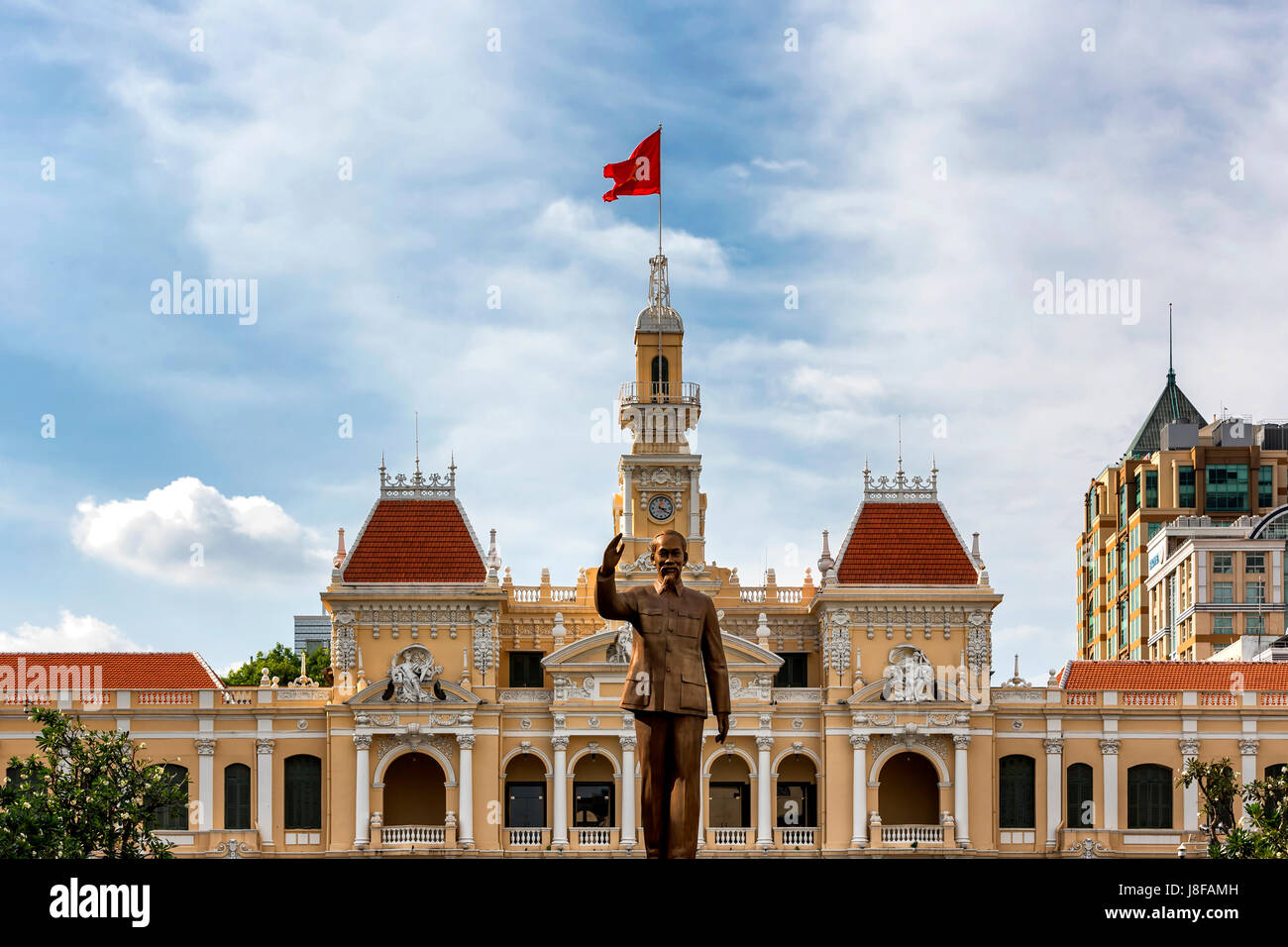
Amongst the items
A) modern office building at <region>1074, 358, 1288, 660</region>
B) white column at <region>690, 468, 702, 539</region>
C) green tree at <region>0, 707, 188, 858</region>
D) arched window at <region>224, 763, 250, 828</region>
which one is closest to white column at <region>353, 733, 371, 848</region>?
arched window at <region>224, 763, 250, 828</region>

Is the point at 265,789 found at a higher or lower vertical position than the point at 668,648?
lower

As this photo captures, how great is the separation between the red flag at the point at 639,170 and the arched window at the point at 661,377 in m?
8.74

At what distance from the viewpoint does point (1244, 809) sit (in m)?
71.8

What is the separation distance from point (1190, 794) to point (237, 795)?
37.7 m

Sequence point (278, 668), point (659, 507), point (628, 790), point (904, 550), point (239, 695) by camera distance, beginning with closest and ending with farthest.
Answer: point (628, 790)
point (239, 695)
point (904, 550)
point (659, 507)
point (278, 668)

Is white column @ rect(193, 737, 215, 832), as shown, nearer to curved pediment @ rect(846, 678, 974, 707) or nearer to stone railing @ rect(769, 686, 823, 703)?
stone railing @ rect(769, 686, 823, 703)

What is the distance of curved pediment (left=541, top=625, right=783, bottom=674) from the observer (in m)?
79.9

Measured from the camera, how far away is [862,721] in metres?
79.9

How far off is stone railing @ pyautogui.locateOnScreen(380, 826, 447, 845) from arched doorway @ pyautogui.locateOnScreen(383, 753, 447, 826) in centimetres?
289

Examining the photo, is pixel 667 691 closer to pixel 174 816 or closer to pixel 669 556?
pixel 669 556

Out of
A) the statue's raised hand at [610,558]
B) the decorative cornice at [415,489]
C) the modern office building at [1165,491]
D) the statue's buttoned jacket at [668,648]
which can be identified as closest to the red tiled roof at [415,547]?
the decorative cornice at [415,489]

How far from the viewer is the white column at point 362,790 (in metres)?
79.2

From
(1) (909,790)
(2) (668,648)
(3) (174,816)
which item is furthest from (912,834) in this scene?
(2) (668,648)
